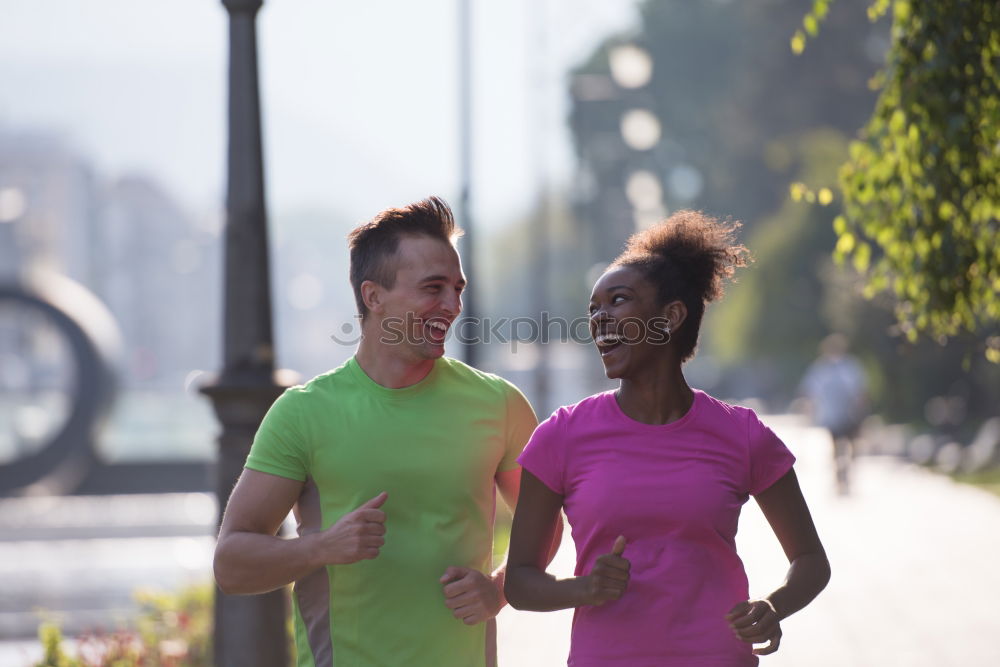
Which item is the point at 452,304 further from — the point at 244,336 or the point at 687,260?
the point at 244,336

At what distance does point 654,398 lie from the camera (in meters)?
3.52

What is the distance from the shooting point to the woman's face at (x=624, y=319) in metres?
3.48

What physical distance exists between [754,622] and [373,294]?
3.98ft

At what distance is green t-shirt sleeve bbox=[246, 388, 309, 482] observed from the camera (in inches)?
139

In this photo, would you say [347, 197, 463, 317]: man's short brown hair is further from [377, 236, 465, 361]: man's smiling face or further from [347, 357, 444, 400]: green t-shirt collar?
[347, 357, 444, 400]: green t-shirt collar

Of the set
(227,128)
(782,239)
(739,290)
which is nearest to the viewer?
(227,128)

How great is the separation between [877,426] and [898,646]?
1246 inches

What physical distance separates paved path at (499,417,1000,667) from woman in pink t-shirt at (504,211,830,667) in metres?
0.96

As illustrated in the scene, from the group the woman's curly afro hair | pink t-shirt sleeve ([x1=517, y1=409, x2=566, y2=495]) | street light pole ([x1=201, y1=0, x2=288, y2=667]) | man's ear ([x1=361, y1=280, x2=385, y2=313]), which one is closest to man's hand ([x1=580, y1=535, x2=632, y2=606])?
pink t-shirt sleeve ([x1=517, y1=409, x2=566, y2=495])

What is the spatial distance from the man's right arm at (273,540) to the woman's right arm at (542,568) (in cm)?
32

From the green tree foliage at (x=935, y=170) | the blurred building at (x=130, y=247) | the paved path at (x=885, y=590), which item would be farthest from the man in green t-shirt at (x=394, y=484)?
the blurred building at (x=130, y=247)

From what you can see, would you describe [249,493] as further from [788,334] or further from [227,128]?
[788,334]

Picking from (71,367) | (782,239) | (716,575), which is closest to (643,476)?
(716,575)

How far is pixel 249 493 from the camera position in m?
3.53
